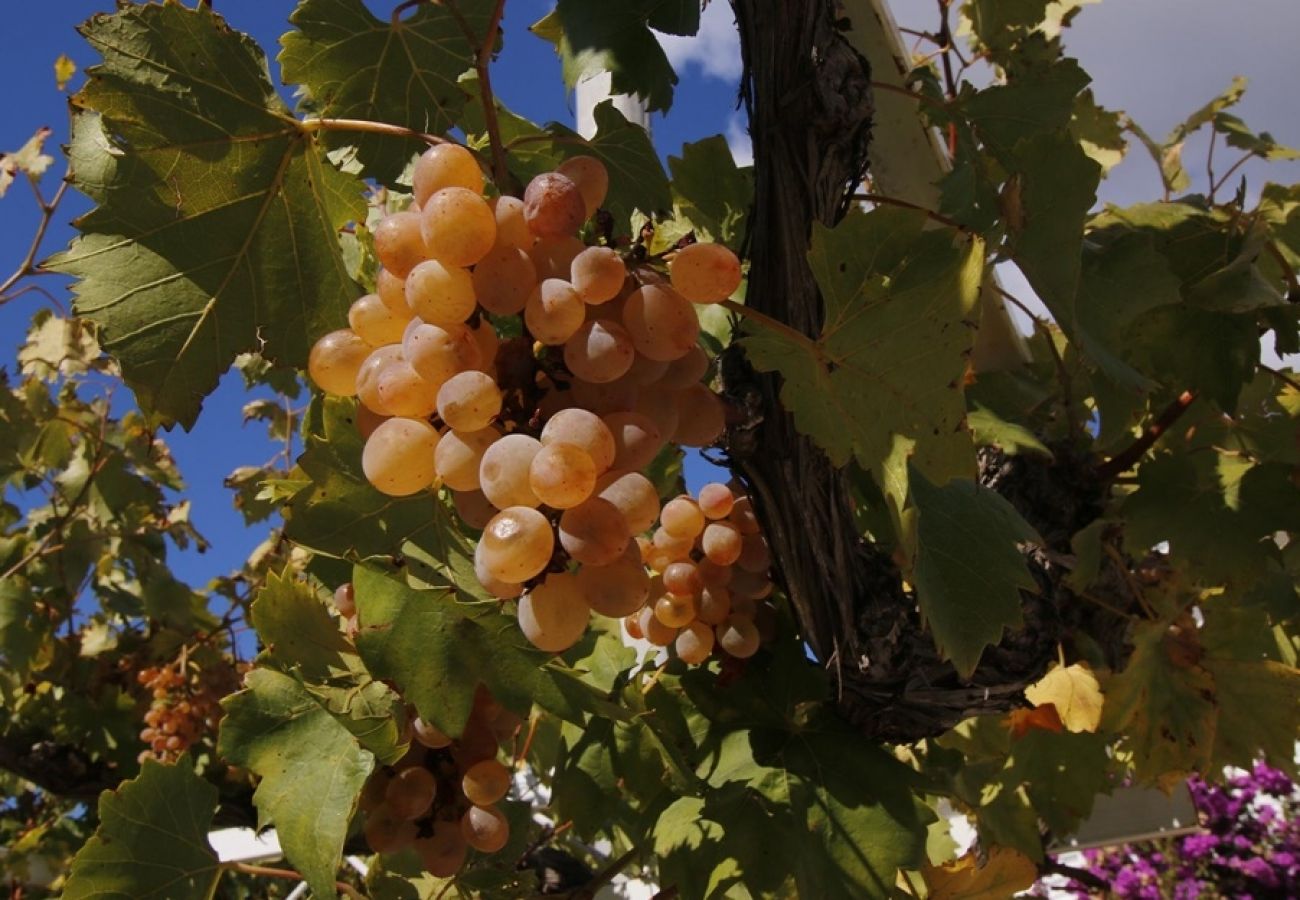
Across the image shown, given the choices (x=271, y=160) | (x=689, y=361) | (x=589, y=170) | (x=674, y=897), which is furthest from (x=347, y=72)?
(x=674, y=897)

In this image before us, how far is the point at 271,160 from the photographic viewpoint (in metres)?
0.98

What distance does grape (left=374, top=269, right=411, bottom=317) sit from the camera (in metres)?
0.89

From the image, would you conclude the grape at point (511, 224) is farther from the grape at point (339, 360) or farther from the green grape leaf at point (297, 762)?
the green grape leaf at point (297, 762)

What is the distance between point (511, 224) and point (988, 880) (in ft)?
Answer: 3.50

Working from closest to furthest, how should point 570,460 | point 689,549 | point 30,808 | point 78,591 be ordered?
point 570,460 < point 689,549 < point 78,591 < point 30,808

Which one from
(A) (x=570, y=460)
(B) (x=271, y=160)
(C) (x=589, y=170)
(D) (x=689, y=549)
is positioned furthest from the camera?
(D) (x=689, y=549)

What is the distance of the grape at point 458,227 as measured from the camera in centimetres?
82

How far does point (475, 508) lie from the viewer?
2.83 ft

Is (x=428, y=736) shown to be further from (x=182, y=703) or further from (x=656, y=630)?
(x=182, y=703)

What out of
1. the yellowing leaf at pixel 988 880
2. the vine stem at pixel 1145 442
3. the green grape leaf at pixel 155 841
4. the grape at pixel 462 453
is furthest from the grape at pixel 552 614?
the vine stem at pixel 1145 442

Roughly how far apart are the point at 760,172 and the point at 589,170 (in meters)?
0.24

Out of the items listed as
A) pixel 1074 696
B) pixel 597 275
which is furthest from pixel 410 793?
pixel 1074 696

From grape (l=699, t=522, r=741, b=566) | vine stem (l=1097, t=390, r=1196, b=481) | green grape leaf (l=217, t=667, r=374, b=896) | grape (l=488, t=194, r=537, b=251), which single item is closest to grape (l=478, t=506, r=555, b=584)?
grape (l=488, t=194, r=537, b=251)

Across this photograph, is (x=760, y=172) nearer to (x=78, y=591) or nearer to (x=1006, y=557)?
(x=1006, y=557)
